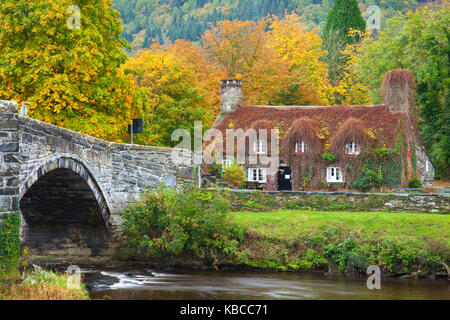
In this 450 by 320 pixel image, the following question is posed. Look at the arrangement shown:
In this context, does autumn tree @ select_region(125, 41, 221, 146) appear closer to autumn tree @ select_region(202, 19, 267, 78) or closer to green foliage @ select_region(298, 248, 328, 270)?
autumn tree @ select_region(202, 19, 267, 78)

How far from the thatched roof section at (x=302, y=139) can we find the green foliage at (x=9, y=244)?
73.8ft

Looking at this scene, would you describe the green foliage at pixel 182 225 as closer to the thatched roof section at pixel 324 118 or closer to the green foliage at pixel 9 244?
the green foliage at pixel 9 244

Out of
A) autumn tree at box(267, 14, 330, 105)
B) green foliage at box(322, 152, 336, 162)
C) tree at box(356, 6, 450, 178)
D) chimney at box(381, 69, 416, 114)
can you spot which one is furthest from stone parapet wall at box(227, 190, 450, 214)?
autumn tree at box(267, 14, 330, 105)

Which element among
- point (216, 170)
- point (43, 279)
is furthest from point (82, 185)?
point (216, 170)

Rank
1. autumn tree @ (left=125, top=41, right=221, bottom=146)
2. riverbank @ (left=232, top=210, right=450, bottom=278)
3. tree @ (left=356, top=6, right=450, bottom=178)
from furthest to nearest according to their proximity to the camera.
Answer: tree @ (left=356, top=6, right=450, bottom=178)
autumn tree @ (left=125, top=41, right=221, bottom=146)
riverbank @ (left=232, top=210, right=450, bottom=278)

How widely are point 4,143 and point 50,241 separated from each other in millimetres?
9261

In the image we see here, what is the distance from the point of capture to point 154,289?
20.6 meters

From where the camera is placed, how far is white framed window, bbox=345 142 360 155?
119ft

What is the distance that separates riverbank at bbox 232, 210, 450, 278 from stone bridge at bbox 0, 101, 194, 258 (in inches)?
157

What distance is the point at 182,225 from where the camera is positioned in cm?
2395

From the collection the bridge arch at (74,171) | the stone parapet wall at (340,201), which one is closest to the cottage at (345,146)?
the stone parapet wall at (340,201)

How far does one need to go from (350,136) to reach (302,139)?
2.53 m

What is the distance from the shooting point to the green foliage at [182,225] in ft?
78.1

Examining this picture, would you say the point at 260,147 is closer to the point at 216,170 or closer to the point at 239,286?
the point at 216,170
